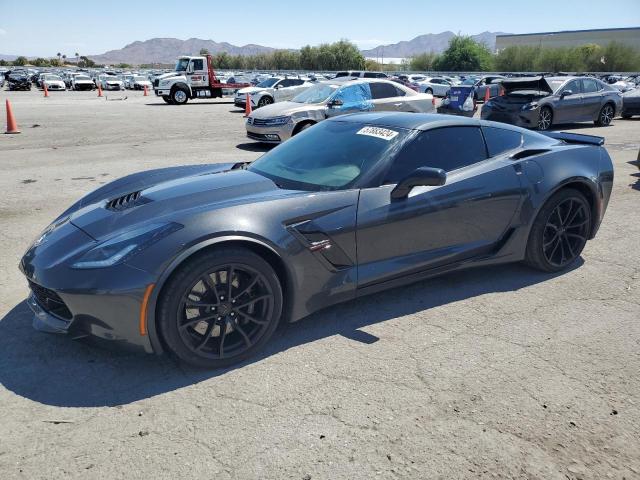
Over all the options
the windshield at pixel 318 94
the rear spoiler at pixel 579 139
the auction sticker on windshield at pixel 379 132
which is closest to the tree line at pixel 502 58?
the windshield at pixel 318 94

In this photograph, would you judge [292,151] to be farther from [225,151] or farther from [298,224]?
[225,151]

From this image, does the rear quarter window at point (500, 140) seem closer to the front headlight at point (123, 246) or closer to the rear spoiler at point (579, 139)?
the rear spoiler at point (579, 139)

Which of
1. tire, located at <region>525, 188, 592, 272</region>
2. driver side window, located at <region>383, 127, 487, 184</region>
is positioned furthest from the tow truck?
tire, located at <region>525, 188, 592, 272</region>

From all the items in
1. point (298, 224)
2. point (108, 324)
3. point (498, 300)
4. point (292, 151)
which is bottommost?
point (498, 300)

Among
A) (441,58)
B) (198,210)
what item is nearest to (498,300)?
(198,210)

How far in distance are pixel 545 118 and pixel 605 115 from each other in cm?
346

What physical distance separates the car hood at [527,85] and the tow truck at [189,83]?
58.3 feet

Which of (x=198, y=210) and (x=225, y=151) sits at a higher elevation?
(x=198, y=210)

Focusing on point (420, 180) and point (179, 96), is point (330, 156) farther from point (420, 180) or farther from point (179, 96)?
point (179, 96)

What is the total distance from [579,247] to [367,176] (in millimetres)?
2323

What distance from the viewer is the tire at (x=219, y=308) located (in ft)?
9.40

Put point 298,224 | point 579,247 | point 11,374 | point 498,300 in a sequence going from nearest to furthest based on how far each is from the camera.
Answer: point 11,374
point 298,224
point 498,300
point 579,247

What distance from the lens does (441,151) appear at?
13.0 feet

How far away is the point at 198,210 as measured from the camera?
308 cm
